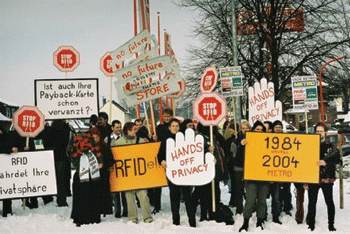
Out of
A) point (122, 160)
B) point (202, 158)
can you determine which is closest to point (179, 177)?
point (202, 158)

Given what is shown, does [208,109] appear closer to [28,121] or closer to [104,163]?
[104,163]

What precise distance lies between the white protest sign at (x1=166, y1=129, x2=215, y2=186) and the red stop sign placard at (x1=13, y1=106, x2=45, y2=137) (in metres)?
2.93

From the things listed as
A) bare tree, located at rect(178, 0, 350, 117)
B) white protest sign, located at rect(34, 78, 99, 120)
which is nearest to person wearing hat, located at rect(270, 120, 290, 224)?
white protest sign, located at rect(34, 78, 99, 120)

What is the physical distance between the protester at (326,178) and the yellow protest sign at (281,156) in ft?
0.38

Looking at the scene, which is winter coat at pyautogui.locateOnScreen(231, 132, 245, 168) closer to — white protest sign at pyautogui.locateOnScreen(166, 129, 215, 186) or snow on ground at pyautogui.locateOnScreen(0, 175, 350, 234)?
white protest sign at pyautogui.locateOnScreen(166, 129, 215, 186)

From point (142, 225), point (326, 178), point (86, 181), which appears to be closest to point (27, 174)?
point (86, 181)

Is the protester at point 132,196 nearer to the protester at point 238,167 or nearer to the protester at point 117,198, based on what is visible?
the protester at point 117,198

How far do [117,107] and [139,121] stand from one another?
74.9 meters

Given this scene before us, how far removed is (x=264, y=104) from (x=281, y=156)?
9.05ft

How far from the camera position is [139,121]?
10750 millimetres

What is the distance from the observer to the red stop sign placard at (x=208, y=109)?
9.19 meters

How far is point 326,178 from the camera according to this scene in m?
8.50

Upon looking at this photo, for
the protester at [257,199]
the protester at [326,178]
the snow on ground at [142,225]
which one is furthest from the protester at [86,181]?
the protester at [326,178]

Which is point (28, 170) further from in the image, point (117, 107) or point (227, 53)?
point (117, 107)
